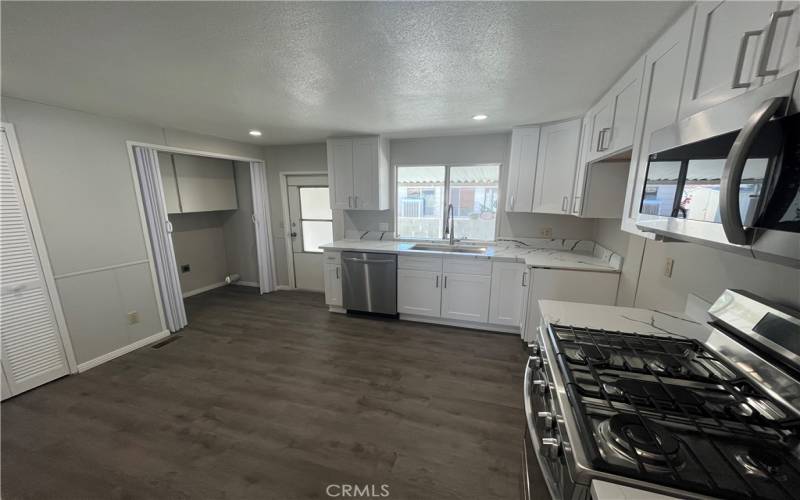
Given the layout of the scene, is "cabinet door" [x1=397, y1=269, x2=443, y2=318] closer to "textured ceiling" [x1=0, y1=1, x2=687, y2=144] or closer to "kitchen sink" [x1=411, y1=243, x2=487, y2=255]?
"kitchen sink" [x1=411, y1=243, x2=487, y2=255]

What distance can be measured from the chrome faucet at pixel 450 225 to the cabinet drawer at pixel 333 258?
151cm

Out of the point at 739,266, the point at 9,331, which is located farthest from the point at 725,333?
the point at 9,331

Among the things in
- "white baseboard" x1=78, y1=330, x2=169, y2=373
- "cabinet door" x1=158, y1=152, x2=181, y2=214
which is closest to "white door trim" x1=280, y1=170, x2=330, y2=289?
"cabinet door" x1=158, y1=152, x2=181, y2=214

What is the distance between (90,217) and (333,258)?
2349 millimetres

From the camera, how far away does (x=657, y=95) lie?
127 centimetres

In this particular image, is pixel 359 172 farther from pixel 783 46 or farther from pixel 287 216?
pixel 783 46

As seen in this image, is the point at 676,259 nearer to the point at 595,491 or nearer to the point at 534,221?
the point at 595,491

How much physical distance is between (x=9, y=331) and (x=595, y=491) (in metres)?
3.90

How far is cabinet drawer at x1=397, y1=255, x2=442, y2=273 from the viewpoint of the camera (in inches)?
129

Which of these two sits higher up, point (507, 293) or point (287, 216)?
point (287, 216)

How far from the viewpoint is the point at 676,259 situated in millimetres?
1561

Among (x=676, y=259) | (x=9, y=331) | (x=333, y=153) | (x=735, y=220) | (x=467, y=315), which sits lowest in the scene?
(x=467, y=315)

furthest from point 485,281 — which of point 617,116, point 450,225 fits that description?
point 617,116

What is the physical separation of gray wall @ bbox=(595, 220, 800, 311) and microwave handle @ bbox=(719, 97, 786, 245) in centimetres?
59
